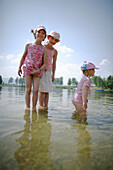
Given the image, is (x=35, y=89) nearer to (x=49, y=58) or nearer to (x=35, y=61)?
(x=35, y=61)

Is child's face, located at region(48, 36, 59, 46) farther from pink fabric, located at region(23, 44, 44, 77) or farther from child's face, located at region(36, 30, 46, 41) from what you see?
pink fabric, located at region(23, 44, 44, 77)

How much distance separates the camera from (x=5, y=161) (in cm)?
100

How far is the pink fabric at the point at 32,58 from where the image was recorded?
3488 mm

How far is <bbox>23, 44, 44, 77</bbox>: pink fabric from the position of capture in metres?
3.49

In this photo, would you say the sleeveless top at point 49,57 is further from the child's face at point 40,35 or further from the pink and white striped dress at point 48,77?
the child's face at point 40,35

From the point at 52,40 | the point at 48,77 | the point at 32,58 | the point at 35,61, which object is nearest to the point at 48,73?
the point at 48,77

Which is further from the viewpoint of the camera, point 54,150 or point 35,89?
point 35,89

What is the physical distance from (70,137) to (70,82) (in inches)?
5257

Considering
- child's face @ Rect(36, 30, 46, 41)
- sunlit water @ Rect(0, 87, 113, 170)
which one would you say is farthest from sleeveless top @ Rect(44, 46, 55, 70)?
sunlit water @ Rect(0, 87, 113, 170)

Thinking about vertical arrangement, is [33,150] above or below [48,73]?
below

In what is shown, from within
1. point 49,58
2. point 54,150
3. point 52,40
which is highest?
point 52,40

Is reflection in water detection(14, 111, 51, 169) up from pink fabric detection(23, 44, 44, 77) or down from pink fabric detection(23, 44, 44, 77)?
down

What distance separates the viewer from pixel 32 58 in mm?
3500

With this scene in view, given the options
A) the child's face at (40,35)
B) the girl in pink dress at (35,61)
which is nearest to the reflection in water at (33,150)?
the girl in pink dress at (35,61)
